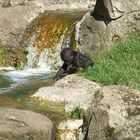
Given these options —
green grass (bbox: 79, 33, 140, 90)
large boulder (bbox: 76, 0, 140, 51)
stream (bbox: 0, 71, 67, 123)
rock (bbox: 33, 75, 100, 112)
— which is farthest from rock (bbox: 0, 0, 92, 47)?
rock (bbox: 33, 75, 100, 112)

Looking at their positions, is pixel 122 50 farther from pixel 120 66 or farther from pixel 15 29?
A: pixel 15 29

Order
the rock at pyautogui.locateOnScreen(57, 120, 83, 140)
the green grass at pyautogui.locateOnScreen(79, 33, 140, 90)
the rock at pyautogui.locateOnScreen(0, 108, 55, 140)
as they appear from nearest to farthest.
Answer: the rock at pyautogui.locateOnScreen(0, 108, 55, 140)
the rock at pyautogui.locateOnScreen(57, 120, 83, 140)
the green grass at pyautogui.locateOnScreen(79, 33, 140, 90)

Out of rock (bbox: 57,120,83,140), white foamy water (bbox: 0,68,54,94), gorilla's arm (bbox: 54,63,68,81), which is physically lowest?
white foamy water (bbox: 0,68,54,94)

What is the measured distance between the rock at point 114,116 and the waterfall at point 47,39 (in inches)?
382

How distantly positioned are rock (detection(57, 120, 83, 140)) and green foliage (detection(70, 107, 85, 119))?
1.00m

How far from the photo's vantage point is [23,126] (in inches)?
319

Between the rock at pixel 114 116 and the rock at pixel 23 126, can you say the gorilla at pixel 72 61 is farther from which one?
the rock at pixel 23 126

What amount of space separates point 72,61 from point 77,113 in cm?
438

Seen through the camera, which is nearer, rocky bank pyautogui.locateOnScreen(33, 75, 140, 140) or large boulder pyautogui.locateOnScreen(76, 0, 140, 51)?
rocky bank pyautogui.locateOnScreen(33, 75, 140, 140)

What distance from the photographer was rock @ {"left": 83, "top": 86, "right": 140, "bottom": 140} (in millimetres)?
8147

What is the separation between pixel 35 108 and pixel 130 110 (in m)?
3.59

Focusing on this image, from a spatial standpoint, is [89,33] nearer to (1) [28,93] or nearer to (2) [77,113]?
(1) [28,93]

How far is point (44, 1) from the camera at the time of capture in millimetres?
23656

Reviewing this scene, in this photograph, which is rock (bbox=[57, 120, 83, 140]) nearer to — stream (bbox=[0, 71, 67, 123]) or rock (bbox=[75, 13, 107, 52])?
stream (bbox=[0, 71, 67, 123])
